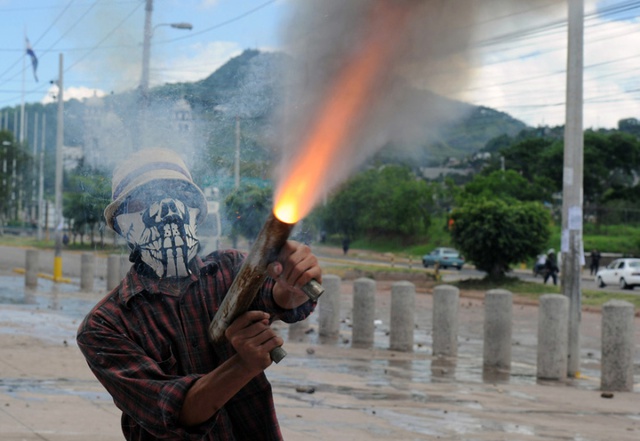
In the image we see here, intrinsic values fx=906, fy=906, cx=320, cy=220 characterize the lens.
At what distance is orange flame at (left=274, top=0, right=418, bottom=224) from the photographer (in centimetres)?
255

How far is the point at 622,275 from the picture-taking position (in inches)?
1501

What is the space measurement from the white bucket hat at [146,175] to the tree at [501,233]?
3003cm

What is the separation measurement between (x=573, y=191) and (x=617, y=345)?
294 cm

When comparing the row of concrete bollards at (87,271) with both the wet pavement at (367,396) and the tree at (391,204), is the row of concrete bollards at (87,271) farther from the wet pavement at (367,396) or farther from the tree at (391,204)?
the wet pavement at (367,396)

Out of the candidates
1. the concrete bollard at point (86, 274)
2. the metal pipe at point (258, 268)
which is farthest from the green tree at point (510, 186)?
the metal pipe at point (258, 268)

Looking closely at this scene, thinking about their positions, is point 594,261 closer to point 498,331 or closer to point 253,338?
point 498,331

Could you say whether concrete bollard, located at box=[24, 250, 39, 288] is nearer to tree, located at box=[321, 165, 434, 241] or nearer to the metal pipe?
tree, located at box=[321, 165, 434, 241]

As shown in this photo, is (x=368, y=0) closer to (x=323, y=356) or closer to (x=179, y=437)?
(x=179, y=437)

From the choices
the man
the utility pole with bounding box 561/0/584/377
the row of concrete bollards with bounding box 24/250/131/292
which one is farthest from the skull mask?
the row of concrete bollards with bounding box 24/250/131/292

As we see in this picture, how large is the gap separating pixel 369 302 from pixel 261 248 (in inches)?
523

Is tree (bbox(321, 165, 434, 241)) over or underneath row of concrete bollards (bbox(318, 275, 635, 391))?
over

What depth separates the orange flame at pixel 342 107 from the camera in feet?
8.36

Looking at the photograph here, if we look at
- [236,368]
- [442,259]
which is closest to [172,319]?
[236,368]

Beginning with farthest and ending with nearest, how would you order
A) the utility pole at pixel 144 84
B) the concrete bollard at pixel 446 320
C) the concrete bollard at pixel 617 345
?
A: the concrete bollard at pixel 446 320, the concrete bollard at pixel 617 345, the utility pole at pixel 144 84
